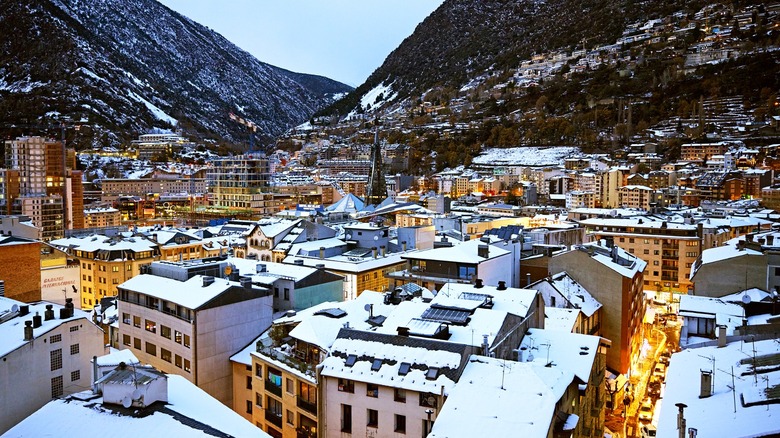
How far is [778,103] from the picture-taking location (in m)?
136

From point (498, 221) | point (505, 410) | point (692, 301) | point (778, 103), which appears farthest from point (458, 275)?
point (778, 103)

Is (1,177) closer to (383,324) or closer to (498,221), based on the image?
(498,221)

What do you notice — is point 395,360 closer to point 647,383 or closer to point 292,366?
point 292,366

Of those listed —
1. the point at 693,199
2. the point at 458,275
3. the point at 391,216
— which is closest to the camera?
the point at 458,275

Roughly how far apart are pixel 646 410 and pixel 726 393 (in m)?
17.5

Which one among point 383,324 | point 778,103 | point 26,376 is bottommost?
point 26,376

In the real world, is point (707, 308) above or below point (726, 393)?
below

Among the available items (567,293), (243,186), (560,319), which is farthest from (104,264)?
(243,186)

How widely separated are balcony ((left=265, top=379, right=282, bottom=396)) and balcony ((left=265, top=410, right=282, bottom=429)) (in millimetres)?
746

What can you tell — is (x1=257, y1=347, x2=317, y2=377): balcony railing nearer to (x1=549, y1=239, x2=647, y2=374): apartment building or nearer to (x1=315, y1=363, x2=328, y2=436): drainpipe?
(x1=315, y1=363, x2=328, y2=436): drainpipe

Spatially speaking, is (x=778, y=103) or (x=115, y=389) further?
(x=778, y=103)

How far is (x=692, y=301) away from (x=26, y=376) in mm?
25697

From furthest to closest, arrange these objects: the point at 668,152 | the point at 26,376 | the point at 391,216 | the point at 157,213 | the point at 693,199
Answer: the point at 668,152 < the point at 157,213 < the point at 693,199 < the point at 391,216 < the point at 26,376

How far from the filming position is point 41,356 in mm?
19703
